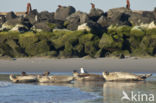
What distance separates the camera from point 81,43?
43594 millimetres

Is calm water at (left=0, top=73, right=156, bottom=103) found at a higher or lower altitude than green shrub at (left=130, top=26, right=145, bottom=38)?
lower

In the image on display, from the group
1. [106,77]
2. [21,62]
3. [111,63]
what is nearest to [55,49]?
[21,62]

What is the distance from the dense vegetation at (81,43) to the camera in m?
41.8

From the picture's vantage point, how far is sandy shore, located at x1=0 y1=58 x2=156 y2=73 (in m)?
33.5

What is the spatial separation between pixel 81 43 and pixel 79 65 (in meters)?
8.44

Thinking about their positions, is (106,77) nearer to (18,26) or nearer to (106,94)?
(106,94)

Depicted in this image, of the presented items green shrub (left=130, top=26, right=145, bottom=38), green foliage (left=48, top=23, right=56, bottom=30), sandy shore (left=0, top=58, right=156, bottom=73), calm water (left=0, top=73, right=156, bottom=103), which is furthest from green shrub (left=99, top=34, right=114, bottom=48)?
calm water (left=0, top=73, right=156, bottom=103)

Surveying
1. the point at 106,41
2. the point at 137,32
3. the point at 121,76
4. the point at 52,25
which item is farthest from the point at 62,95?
the point at 52,25

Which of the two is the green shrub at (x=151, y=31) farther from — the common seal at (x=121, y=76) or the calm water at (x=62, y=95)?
the calm water at (x=62, y=95)

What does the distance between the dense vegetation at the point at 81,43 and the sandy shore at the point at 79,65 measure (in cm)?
343

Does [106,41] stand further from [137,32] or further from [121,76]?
[121,76]

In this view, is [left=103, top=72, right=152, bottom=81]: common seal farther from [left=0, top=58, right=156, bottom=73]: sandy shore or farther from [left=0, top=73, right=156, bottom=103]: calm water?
[left=0, top=58, right=156, bottom=73]: sandy shore

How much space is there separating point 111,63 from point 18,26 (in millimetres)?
18793

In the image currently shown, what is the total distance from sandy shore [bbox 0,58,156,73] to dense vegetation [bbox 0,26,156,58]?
3.43 meters
